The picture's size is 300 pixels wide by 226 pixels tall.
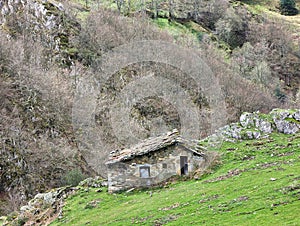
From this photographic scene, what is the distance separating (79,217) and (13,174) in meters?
26.4

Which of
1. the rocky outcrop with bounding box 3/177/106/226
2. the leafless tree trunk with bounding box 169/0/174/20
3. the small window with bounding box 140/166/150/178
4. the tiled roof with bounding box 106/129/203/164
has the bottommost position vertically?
the rocky outcrop with bounding box 3/177/106/226

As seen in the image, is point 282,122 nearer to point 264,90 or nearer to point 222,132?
point 222,132

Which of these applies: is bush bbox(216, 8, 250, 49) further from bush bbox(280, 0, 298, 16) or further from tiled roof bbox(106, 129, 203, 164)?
tiled roof bbox(106, 129, 203, 164)

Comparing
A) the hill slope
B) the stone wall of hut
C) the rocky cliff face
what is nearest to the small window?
the stone wall of hut

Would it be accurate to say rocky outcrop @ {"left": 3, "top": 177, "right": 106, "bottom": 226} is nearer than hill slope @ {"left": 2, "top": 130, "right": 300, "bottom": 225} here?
No

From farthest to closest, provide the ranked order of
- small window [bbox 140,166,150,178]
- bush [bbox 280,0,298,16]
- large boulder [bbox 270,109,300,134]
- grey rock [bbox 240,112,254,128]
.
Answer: bush [bbox 280,0,298,16] < grey rock [bbox 240,112,254,128] < large boulder [bbox 270,109,300,134] < small window [bbox 140,166,150,178]

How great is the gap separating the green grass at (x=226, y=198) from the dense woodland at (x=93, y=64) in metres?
16.9

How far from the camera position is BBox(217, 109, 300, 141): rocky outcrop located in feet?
96.7

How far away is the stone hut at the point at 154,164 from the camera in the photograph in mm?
28250

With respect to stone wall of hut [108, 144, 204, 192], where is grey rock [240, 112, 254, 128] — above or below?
above

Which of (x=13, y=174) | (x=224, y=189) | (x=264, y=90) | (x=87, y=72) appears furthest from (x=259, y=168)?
(x=264, y=90)

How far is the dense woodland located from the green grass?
1687cm

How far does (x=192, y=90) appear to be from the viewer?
77500mm

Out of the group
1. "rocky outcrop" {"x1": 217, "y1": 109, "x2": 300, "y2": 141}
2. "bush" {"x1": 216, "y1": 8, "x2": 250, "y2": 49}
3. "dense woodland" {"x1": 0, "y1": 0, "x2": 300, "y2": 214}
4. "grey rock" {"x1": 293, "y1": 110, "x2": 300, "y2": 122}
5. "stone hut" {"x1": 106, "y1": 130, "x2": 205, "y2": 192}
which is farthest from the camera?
"bush" {"x1": 216, "y1": 8, "x2": 250, "y2": 49}
